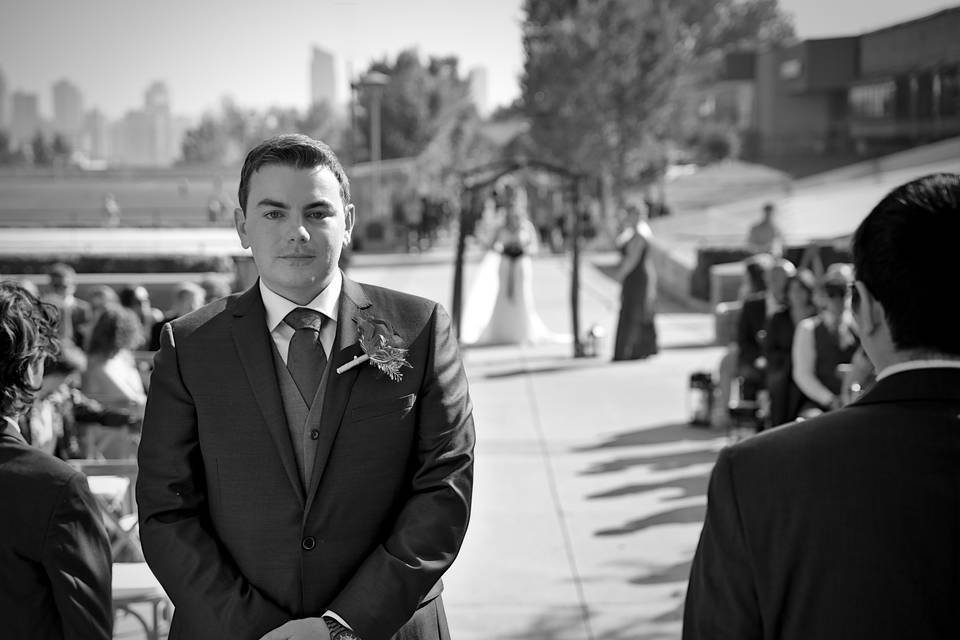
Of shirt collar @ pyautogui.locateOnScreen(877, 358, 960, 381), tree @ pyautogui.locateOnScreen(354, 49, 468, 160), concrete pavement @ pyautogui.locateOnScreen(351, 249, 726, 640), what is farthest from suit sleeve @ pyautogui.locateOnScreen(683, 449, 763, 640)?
tree @ pyautogui.locateOnScreen(354, 49, 468, 160)

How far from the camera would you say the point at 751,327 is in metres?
11.0

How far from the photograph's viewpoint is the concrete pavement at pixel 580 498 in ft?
22.1

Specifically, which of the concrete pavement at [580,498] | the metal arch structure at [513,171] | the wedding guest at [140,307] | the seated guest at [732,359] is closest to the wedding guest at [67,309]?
the wedding guest at [140,307]

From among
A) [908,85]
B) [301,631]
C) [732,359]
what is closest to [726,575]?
[301,631]

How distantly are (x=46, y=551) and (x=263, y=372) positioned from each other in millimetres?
669

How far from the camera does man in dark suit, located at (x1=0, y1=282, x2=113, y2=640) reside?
2873 millimetres

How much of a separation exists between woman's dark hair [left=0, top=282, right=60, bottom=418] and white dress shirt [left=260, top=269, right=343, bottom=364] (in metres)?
0.61

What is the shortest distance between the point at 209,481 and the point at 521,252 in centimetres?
1597

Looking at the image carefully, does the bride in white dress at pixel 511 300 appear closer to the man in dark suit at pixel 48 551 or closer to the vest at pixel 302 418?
the vest at pixel 302 418

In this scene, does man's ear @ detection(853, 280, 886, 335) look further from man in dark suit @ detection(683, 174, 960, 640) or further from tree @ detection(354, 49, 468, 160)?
tree @ detection(354, 49, 468, 160)

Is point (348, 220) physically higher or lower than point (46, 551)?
higher

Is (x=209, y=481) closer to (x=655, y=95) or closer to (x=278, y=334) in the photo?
(x=278, y=334)

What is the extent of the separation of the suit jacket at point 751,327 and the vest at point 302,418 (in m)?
8.30

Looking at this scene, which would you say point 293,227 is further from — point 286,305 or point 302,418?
point 302,418
